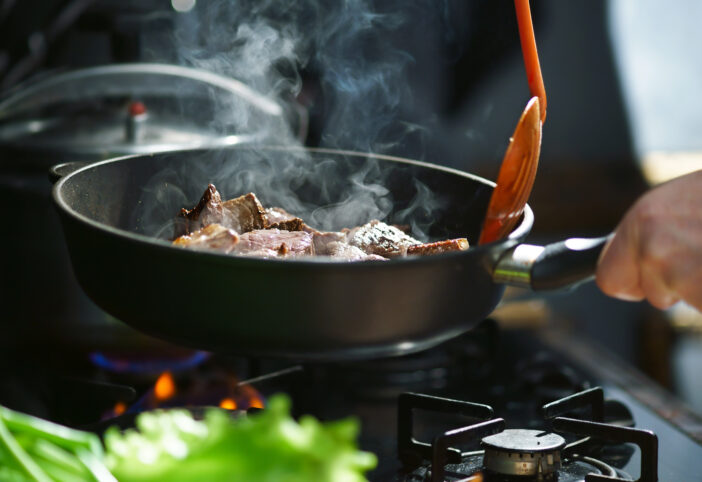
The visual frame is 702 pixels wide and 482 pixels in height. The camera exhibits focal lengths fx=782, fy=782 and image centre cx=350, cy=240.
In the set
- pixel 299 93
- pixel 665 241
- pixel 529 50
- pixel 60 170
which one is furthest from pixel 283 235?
pixel 299 93

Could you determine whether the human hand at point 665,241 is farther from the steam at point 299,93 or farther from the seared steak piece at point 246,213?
the seared steak piece at point 246,213

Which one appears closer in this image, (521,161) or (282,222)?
(521,161)

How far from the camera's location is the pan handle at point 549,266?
898mm

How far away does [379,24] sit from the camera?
9.06 feet

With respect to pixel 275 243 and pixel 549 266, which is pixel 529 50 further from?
pixel 275 243

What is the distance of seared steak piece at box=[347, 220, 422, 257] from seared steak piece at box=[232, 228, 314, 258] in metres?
0.07

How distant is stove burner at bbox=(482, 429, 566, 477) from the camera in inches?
41.9

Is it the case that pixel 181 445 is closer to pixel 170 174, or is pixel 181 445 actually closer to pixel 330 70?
pixel 170 174

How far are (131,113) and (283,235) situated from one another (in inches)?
20.9

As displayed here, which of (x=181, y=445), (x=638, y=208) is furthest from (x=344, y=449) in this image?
(x=638, y=208)

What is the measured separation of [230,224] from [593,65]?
234cm

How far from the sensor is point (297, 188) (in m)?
1.41

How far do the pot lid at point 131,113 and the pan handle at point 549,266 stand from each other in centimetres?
71

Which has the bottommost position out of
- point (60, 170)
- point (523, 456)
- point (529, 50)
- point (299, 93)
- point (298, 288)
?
point (523, 456)
